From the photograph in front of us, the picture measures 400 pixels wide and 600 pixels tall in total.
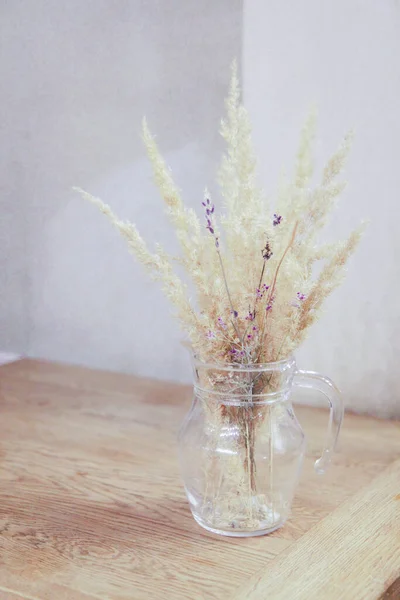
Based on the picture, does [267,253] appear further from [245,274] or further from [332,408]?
[332,408]

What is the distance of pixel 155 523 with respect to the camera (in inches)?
40.6

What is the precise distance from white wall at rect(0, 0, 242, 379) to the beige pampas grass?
0.89 m

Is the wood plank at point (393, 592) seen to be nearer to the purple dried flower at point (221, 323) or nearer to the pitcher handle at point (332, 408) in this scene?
the pitcher handle at point (332, 408)

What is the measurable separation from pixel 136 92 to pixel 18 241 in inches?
23.2

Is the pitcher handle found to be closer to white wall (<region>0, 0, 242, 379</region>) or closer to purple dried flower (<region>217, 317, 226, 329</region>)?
purple dried flower (<region>217, 317, 226, 329</region>)

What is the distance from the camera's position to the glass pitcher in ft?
3.13

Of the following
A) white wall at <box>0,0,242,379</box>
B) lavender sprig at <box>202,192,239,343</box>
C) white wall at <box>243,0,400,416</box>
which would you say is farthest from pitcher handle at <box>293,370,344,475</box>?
white wall at <box>0,0,242,379</box>

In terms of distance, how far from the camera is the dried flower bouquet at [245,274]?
3.05ft

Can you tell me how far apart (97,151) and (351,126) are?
0.74 metres

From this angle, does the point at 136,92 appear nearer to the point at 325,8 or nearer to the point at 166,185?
the point at 325,8

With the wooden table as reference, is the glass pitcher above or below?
above

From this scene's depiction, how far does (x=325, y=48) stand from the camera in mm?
1604

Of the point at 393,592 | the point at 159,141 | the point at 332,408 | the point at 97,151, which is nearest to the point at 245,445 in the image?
the point at 332,408

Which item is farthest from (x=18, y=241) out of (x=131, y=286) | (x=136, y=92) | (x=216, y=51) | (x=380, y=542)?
(x=380, y=542)
